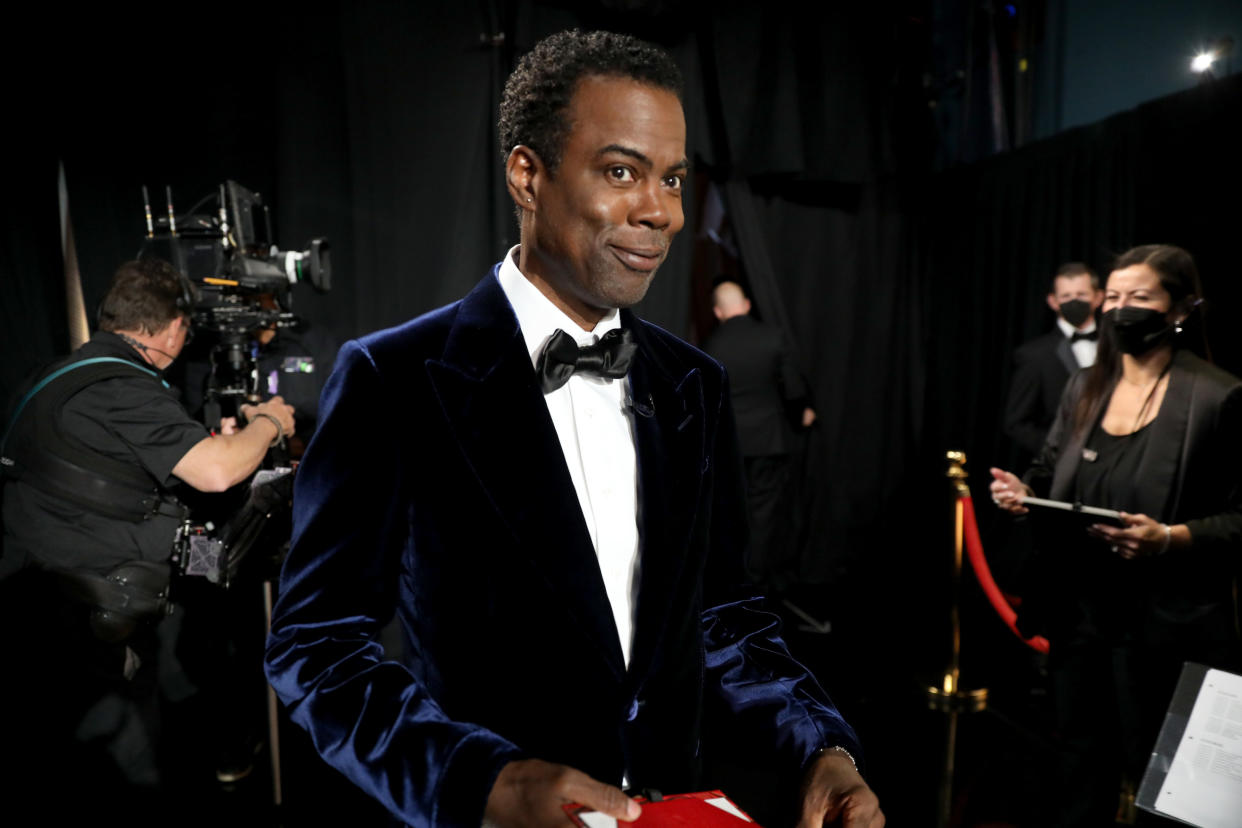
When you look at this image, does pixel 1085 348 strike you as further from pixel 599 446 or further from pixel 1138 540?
pixel 599 446

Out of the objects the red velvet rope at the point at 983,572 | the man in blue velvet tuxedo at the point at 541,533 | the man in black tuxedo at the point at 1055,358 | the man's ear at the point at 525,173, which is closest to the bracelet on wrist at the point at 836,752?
the man in blue velvet tuxedo at the point at 541,533

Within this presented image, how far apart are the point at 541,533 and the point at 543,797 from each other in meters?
0.30

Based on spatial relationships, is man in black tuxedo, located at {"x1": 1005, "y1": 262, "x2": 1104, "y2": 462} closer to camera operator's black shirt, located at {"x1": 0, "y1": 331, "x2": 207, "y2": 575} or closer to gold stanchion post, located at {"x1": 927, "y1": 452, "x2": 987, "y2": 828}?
gold stanchion post, located at {"x1": 927, "y1": 452, "x2": 987, "y2": 828}

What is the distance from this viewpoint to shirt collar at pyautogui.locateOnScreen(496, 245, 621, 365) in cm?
109

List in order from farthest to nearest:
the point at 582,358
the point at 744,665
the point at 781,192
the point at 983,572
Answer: the point at 781,192, the point at 983,572, the point at 744,665, the point at 582,358

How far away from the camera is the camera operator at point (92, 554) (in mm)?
2346

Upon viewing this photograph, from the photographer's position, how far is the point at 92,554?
2381 mm

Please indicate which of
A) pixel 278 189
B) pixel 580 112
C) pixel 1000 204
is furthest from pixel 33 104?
pixel 1000 204

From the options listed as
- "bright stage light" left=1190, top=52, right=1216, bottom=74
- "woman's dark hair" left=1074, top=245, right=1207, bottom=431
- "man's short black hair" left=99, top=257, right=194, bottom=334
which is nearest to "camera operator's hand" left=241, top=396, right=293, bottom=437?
"man's short black hair" left=99, top=257, right=194, bottom=334

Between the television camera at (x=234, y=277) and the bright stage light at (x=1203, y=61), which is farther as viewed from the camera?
the bright stage light at (x=1203, y=61)

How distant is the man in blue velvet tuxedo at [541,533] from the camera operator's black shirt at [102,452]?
1.75 m

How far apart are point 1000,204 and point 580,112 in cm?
519

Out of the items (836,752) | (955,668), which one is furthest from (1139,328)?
(836,752)

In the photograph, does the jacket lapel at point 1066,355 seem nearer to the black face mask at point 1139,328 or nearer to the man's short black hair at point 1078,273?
the man's short black hair at point 1078,273
